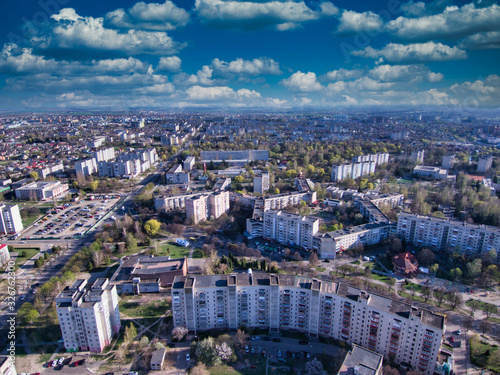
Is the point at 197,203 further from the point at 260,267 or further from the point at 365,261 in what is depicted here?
the point at 365,261

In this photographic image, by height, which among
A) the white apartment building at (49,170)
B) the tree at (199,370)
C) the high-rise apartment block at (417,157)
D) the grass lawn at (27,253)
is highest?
the high-rise apartment block at (417,157)

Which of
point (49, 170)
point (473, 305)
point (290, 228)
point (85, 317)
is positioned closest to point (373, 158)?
point (290, 228)

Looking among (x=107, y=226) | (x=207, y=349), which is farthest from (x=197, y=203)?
(x=207, y=349)

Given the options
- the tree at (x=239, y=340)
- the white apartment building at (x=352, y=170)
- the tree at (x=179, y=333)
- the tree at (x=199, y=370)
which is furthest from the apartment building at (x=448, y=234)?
the tree at (x=199, y=370)

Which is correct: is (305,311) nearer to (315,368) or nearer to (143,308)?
(315,368)

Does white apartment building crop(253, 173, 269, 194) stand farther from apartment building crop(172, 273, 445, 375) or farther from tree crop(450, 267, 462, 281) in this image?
apartment building crop(172, 273, 445, 375)

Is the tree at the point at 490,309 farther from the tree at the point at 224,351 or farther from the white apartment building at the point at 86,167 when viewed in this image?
the white apartment building at the point at 86,167
